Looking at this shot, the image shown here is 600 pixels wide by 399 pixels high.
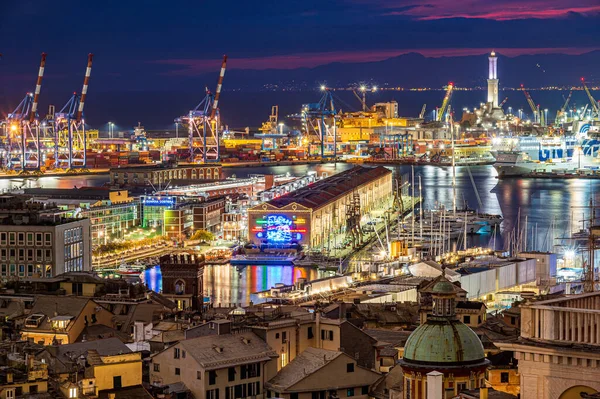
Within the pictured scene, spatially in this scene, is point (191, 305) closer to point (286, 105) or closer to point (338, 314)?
point (338, 314)

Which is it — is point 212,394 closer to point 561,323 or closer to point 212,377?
point 212,377

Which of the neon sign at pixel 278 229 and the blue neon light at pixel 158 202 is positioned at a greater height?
the blue neon light at pixel 158 202

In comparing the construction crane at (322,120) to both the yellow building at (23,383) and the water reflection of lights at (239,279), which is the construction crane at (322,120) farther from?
the yellow building at (23,383)

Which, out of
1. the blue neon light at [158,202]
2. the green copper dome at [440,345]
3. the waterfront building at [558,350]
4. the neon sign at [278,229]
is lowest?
the neon sign at [278,229]

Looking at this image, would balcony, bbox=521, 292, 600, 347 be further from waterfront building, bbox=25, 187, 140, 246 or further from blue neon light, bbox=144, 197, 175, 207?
blue neon light, bbox=144, 197, 175, 207

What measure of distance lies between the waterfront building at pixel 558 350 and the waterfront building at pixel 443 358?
35.6 inches

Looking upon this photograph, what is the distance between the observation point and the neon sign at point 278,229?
29.5 m

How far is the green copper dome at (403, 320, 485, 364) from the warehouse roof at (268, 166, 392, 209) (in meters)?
24.9

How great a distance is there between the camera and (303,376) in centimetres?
808

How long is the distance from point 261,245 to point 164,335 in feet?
62.9

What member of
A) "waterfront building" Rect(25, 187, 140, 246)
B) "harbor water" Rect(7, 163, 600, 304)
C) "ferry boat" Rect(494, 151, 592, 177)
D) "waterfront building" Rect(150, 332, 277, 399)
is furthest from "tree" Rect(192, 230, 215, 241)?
"ferry boat" Rect(494, 151, 592, 177)

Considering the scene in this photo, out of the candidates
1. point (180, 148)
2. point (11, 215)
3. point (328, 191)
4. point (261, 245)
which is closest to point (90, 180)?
point (180, 148)

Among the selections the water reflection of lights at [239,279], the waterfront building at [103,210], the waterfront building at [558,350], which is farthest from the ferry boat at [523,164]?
the waterfront building at [558,350]

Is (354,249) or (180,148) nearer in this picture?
(354,249)
